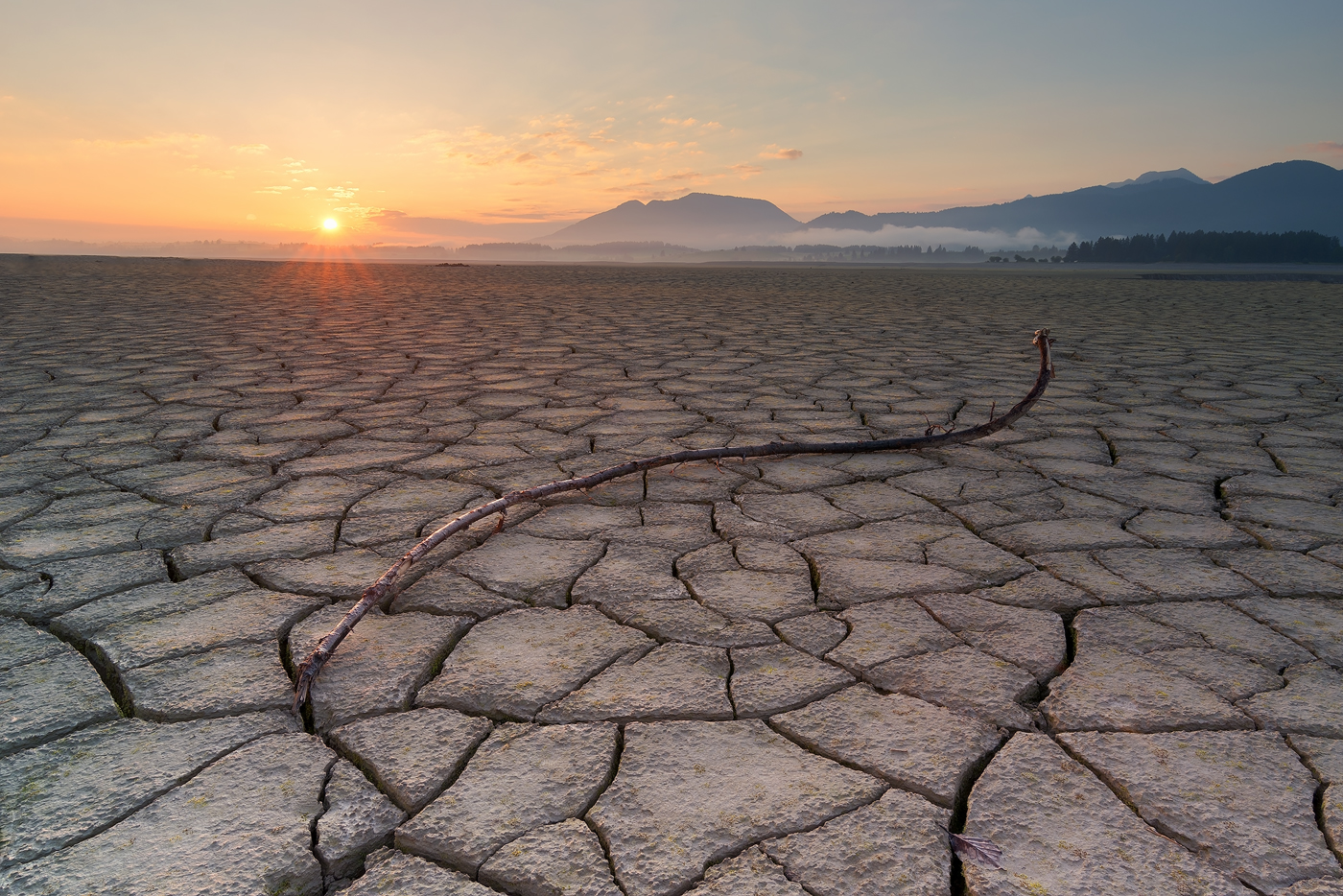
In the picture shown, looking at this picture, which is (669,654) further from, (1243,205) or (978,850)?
(1243,205)

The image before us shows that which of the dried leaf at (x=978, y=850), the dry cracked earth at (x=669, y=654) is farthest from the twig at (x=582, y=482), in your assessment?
the dried leaf at (x=978, y=850)

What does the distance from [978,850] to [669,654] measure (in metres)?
0.53

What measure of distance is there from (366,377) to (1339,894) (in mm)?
3520

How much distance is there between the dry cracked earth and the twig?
0.04 meters

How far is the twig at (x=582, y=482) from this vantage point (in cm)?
113

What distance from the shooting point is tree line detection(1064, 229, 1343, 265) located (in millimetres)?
25906

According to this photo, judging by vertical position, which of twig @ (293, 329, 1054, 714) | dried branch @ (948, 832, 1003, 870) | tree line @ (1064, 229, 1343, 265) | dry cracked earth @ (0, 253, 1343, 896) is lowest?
dried branch @ (948, 832, 1003, 870)

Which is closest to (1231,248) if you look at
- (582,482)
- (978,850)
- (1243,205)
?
(582,482)

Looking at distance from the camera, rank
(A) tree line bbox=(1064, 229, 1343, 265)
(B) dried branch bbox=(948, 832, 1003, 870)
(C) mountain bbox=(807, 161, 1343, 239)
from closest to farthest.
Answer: (B) dried branch bbox=(948, 832, 1003, 870)
(A) tree line bbox=(1064, 229, 1343, 265)
(C) mountain bbox=(807, 161, 1343, 239)

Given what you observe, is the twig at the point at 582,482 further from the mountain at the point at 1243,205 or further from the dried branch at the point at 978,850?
the mountain at the point at 1243,205

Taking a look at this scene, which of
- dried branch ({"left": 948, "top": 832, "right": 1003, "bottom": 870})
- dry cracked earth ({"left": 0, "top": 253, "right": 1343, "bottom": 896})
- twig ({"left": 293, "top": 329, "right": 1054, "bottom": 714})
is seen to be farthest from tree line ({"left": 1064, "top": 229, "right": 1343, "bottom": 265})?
dried branch ({"left": 948, "top": 832, "right": 1003, "bottom": 870})

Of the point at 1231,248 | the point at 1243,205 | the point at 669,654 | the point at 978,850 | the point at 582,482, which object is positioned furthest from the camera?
the point at 1243,205

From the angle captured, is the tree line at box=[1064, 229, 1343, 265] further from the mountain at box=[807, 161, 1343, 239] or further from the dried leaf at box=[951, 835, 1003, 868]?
the mountain at box=[807, 161, 1343, 239]

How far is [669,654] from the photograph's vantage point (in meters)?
1.22
